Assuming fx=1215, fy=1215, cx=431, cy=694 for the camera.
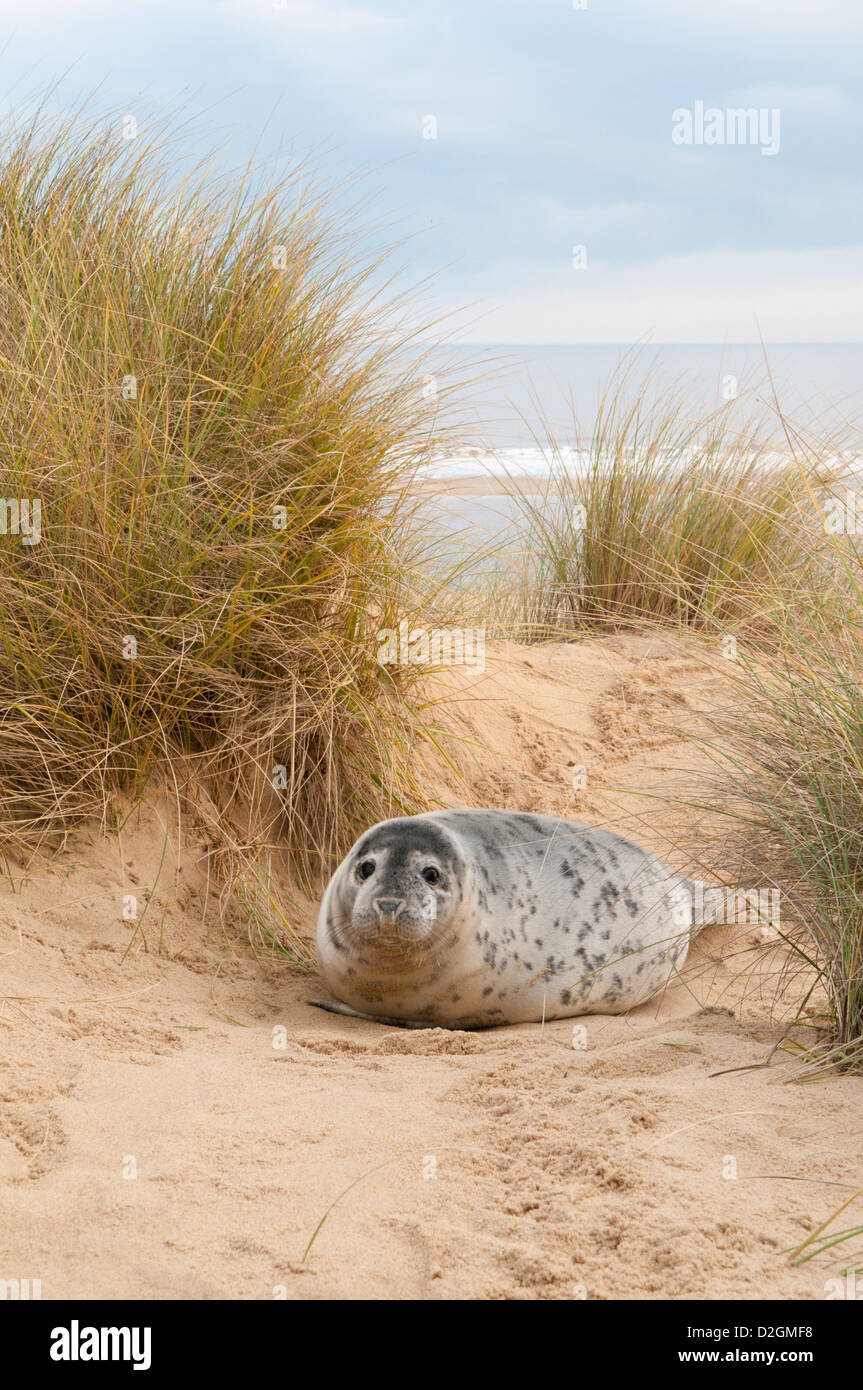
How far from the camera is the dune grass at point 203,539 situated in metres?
3.78

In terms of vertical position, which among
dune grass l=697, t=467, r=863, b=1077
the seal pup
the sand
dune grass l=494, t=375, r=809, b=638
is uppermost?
dune grass l=494, t=375, r=809, b=638

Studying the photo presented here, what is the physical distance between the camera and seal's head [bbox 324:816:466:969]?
3137mm

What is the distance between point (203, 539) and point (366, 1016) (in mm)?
1597

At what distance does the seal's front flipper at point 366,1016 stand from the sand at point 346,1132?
0.17ft

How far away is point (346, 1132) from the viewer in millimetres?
2420

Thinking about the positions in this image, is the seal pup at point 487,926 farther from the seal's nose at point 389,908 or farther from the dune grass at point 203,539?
the dune grass at point 203,539

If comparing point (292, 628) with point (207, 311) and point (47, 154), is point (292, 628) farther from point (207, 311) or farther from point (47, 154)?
point (47, 154)

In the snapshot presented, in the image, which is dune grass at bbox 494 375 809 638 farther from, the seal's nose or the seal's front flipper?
the seal's nose

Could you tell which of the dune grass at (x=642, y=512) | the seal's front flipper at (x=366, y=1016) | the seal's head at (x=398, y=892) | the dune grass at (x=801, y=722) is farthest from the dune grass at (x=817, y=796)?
the dune grass at (x=642, y=512)

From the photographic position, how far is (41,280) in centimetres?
444

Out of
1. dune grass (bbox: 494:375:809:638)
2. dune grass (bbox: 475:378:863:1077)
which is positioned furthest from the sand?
dune grass (bbox: 494:375:809:638)

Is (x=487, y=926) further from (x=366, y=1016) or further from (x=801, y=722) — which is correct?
(x=801, y=722)
